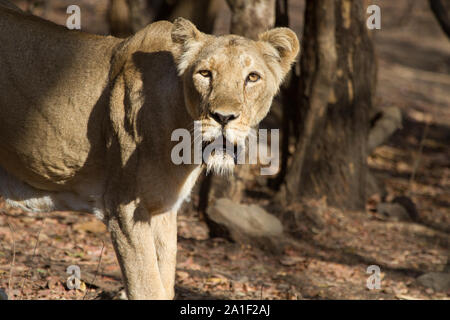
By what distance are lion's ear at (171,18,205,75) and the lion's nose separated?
1.83 feet

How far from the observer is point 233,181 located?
795cm

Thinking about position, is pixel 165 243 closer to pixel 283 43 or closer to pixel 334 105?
pixel 283 43

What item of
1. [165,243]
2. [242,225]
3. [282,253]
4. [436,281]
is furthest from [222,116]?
[436,281]

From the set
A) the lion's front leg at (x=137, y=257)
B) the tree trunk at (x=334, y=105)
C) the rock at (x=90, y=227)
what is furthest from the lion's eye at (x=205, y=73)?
the tree trunk at (x=334, y=105)

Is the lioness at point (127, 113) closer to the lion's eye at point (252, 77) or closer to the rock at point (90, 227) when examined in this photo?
the lion's eye at point (252, 77)

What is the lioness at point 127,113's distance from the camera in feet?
14.9

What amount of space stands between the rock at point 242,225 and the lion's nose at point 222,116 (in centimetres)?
328

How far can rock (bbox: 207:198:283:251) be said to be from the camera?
7434 millimetres

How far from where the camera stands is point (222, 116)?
424cm

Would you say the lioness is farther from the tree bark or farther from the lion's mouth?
the tree bark
